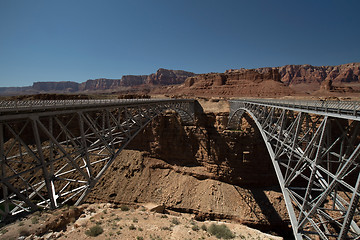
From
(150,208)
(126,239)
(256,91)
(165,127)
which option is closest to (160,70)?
(256,91)

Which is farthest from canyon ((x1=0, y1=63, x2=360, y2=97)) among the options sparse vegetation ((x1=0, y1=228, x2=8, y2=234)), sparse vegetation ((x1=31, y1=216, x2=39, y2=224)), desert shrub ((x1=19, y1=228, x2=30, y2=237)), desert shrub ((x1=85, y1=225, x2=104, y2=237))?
sparse vegetation ((x1=0, y1=228, x2=8, y2=234))

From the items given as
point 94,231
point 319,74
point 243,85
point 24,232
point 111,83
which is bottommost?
point 94,231

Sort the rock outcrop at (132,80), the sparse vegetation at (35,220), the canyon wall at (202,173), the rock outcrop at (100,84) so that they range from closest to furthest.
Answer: the sparse vegetation at (35,220) → the canyon wall at (202,173) → the rock outcrop at (132,80) → the rock outcrop at (100,84)

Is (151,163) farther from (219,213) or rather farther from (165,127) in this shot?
(219,213)

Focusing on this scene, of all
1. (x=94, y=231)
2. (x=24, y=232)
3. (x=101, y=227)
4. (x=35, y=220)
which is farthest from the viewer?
(x=101, y=227)

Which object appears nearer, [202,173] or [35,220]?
[35,220]

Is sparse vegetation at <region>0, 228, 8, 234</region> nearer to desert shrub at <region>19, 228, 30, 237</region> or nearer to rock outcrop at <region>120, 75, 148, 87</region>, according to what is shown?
desert shrub at <region>19, 228, 30, 237</region>

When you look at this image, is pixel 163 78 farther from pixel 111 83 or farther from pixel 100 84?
pixel 100 84

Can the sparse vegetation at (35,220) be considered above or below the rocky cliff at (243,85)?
below

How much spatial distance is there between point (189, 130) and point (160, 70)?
137 metres

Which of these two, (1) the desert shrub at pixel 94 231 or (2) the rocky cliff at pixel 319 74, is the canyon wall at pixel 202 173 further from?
(2) the rocky cliff at pixel 319 74

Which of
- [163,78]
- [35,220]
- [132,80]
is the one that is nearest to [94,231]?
[35,220]

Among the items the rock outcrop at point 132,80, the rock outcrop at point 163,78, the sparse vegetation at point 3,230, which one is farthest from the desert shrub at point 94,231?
the rock outcrop at point 132,80

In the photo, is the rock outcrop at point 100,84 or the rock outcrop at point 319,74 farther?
the rock outcrop at point 100,84
